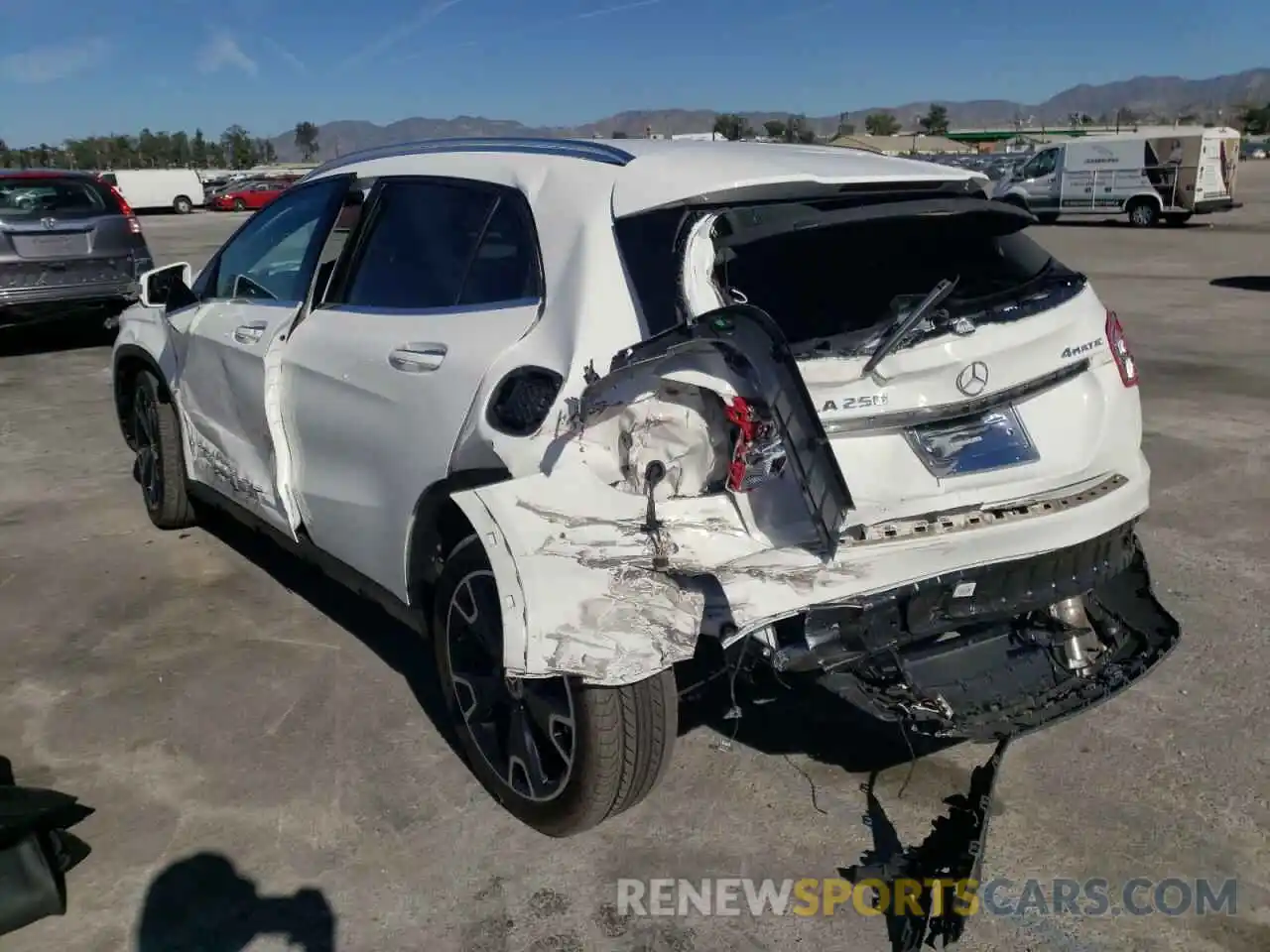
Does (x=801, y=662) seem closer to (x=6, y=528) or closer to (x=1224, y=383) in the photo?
(x=6, y=528)

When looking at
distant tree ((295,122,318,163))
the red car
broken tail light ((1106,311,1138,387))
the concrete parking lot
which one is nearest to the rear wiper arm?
broken tail light ((1106,311,1138,387))

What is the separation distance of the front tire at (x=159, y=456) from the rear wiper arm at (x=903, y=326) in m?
3.68

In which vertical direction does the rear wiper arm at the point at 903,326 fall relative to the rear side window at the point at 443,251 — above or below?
below

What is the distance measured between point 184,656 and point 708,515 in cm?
253

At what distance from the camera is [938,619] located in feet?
8.90

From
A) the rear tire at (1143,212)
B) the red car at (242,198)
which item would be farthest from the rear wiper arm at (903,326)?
the red car at (242,198)

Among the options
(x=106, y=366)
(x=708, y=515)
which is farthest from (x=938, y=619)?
(x=106, y=366)

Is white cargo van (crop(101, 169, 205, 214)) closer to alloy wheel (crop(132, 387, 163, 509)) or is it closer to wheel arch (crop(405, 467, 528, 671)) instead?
alloy wheel (crop(132, 387, 163, 509))

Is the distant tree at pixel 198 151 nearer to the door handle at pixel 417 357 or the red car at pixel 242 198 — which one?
the red car at pixel 242 198

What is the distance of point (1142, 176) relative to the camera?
25109mm

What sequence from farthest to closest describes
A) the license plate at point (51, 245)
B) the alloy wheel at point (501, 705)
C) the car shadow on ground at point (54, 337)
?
the car shadow on ground at point (54, 337), the license plate at point (51, 245), the alloy wheel at point (501, 705)

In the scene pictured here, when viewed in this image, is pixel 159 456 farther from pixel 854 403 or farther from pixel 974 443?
pixel 974 443

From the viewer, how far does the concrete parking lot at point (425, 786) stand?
274 centimetres

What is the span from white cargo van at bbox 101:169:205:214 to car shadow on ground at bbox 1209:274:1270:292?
136 feet
